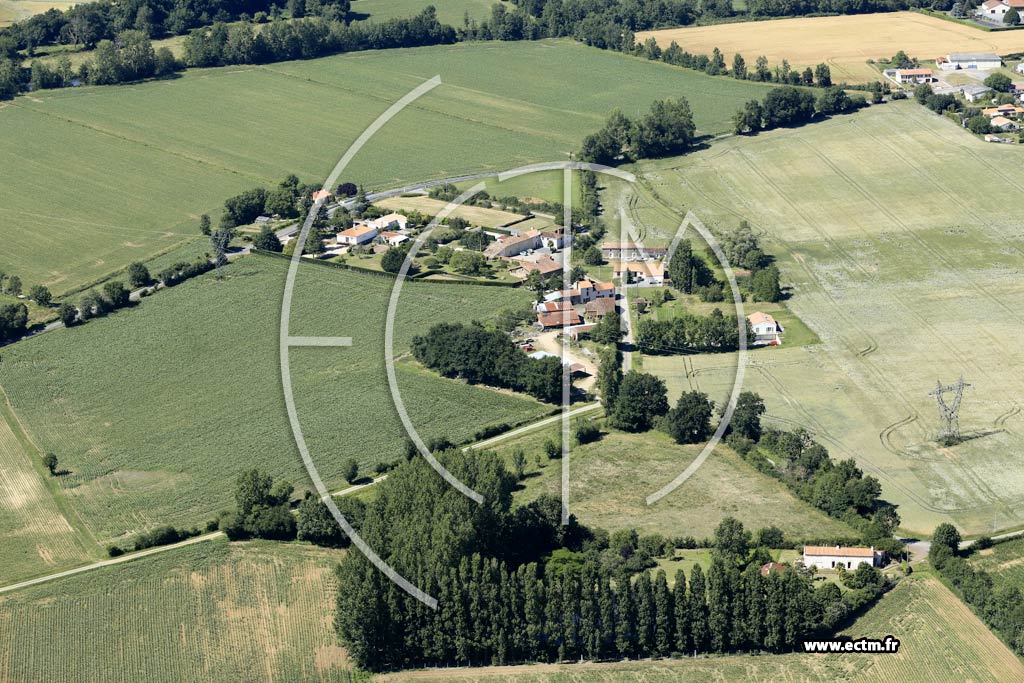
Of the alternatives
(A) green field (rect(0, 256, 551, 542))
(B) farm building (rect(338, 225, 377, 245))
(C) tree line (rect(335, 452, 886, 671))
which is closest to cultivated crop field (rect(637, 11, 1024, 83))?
(B) farm building (rect(338, 225, 377, 245))

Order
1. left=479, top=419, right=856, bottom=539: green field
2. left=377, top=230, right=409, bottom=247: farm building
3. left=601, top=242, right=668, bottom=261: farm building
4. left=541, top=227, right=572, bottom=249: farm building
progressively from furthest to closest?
left=377, top=230, right=409, bottom=247: farm building
left=541, top=227, right=572, bottom=249: farm building
left=601, top=242, right=668, bottom=261: farm building
left=479, top=419, right=856, bottom=539: green field

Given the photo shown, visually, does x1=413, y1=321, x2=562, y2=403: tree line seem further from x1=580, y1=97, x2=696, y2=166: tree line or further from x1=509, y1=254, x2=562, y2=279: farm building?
x1=580, y1=97, x2=696, y2=166: tree line

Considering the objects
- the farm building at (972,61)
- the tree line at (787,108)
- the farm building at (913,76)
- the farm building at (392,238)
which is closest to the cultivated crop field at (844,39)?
the farm building at (913,76)

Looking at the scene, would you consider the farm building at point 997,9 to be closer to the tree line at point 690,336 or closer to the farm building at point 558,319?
the tree line at point 690,336

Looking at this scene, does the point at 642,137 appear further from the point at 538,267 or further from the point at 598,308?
the point at 598,308

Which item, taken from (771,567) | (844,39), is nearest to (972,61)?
(844,39)

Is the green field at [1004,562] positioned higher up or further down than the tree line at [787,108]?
further down
